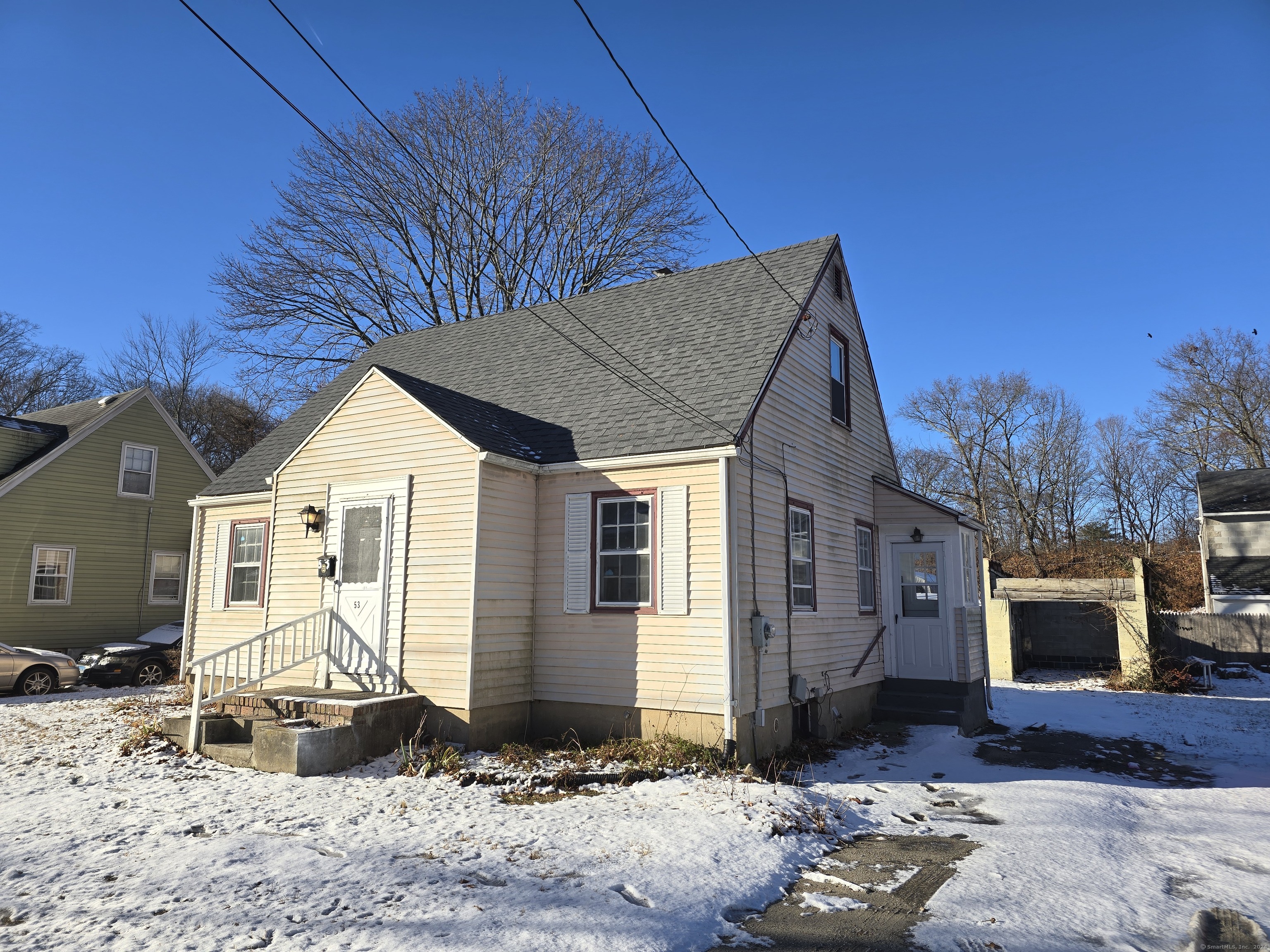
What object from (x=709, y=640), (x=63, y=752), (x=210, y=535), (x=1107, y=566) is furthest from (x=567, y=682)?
(x=1107, y=566)

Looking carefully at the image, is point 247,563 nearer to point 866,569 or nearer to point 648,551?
point 648,551

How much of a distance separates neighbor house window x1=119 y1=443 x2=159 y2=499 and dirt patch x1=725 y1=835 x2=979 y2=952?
72.3 feet

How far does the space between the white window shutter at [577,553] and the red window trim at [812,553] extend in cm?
269

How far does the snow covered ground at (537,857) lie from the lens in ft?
15.5

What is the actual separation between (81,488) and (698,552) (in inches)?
754

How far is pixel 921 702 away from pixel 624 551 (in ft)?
20.1

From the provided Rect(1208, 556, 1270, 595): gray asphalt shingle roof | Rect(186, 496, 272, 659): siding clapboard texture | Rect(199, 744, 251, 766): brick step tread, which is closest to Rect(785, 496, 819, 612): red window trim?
Rect(199, 744, 251, 766): brick step tread

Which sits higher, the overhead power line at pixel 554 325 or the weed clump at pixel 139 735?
the overhead power line at pixel 554 325

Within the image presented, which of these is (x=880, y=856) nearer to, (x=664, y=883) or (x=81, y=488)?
(x=664, y=883)

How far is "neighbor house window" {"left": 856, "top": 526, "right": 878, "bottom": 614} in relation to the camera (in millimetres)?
13211

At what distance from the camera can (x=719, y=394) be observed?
A: 1055 cm

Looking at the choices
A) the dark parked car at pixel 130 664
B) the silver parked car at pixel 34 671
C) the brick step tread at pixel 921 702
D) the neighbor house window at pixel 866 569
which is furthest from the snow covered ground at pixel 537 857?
the dark parked car at pixel 130 664

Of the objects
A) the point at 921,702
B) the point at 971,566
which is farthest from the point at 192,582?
the point at 971,566

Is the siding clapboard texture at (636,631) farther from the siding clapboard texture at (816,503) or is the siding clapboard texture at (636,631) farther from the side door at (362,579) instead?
the side door at (362,579)
